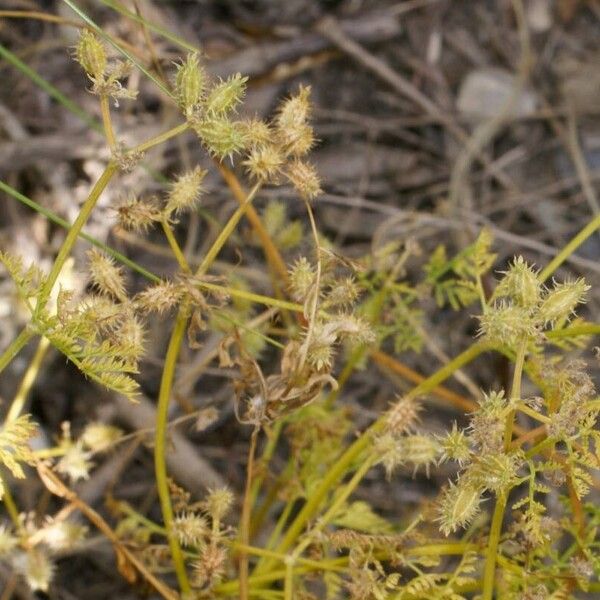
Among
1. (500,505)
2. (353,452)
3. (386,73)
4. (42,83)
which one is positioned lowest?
(500,505)

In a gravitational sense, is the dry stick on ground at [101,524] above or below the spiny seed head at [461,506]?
below

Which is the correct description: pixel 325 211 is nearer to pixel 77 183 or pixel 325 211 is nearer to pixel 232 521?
pixel 77 183


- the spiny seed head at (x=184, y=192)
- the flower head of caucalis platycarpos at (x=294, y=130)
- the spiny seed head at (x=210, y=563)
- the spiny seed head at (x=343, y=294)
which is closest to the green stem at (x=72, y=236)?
the spiny seed head at (x=184, y=192)

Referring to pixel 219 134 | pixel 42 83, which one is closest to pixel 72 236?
pixel 219 134

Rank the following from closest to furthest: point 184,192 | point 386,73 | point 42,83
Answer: point 184,192 < point 42,83 < point 386,73

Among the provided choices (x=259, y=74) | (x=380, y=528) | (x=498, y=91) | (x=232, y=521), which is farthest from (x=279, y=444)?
(x=498, y=91)

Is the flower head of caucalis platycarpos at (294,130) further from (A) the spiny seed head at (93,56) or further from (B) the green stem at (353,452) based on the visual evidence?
(B) the green stem at (353,452)

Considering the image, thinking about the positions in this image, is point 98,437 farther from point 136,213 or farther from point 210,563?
point 136,213
